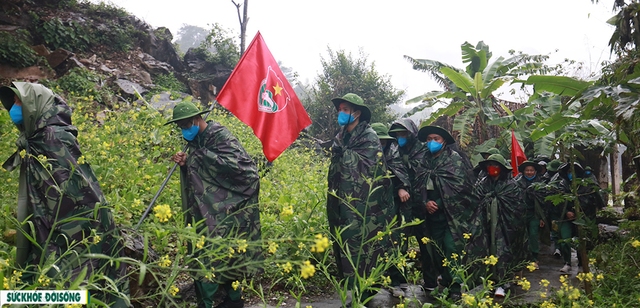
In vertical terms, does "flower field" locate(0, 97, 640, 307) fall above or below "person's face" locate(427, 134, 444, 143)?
below

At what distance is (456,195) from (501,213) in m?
0.83

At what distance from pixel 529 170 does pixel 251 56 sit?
524 cm

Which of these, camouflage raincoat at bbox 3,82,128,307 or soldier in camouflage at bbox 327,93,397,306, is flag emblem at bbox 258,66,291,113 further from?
camouflage raincoat at bbox 3,82,128,307

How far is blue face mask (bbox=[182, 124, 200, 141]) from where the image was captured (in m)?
4.21

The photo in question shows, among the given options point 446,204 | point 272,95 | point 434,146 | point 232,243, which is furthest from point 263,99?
point 232,243

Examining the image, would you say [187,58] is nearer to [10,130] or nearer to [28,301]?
[10,130]

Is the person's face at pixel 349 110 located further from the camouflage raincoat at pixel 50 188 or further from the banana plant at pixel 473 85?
the banana plant at pixel 473 85

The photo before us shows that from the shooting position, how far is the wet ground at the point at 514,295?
4.70 metres

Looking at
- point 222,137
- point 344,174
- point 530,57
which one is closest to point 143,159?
point 222,137

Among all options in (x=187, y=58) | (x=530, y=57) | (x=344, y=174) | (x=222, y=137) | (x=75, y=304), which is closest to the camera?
(x=75, y=304)

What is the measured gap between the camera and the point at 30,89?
3201 mm

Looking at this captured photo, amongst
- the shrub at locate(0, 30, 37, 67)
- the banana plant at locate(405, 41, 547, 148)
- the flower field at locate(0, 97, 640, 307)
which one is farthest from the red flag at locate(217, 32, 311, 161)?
the shrub at locate(0, 30, 37, 67)

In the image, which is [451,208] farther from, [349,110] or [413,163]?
[349,110]

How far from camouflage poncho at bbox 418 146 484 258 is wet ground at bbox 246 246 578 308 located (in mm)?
699
